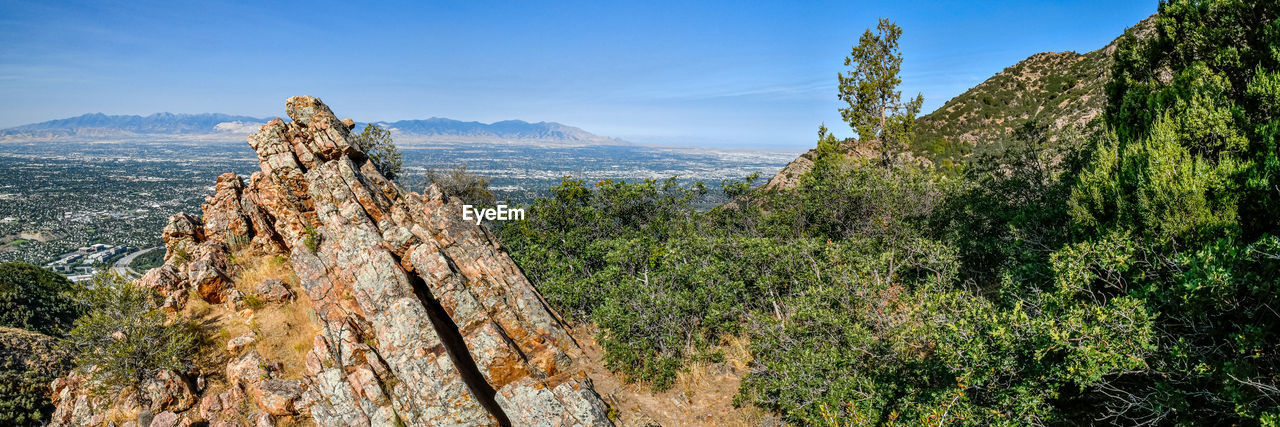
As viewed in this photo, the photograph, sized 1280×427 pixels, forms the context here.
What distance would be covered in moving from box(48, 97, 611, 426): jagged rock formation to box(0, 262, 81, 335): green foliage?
33349mm

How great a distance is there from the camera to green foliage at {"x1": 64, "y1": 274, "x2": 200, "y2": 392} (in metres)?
14.2

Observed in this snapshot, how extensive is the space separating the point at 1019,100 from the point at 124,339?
298 ft

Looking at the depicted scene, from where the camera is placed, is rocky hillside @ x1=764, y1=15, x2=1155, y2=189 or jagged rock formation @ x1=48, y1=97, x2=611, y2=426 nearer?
jagged rock formation @ x1=48, y1=97, x2=611, y2=426

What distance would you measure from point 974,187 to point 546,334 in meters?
21.1

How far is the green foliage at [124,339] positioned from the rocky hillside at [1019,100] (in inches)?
2629

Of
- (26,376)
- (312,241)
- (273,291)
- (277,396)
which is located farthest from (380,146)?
(277,396)

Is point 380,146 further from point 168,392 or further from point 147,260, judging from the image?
point 147,260

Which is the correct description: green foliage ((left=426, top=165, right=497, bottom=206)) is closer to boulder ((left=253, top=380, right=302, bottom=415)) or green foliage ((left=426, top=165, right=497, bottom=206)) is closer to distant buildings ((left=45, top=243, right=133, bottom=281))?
boulder ((left=253, top=380, right=302, bottom=415))

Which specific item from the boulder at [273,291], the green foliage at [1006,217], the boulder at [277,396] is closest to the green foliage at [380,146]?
the boulder at [273,291]

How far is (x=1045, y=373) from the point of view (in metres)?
9.13

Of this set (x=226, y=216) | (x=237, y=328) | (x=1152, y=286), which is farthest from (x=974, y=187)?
(x=226, y=216)

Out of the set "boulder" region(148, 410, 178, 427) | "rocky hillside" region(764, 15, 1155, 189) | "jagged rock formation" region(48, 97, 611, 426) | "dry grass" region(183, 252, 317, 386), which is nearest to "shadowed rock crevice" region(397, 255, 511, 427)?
"jagged rock formation" region(48, 97, 611, 426)

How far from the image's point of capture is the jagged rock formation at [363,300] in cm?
1417

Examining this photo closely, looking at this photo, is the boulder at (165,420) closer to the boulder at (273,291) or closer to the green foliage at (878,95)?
the boulder at (273,291)
